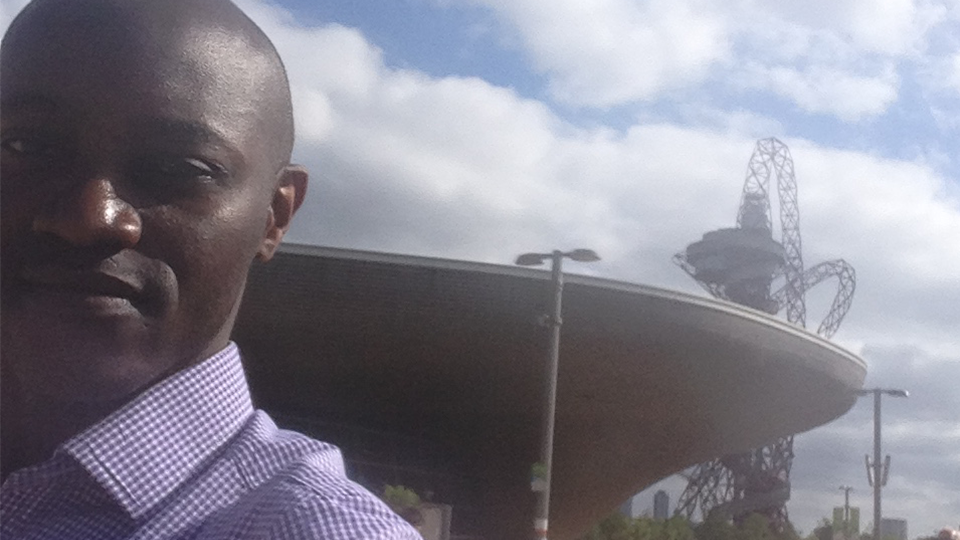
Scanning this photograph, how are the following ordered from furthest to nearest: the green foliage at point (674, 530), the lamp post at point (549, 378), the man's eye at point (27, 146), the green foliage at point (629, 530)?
the green foliage at point (674, 530)
the green foliage at point (629, 530)
the lamp post at point (549, 378)
the man's eye at point (27, 146)

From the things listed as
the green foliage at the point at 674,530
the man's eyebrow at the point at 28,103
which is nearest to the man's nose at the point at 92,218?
the man's eyebrow at the point at 28,103

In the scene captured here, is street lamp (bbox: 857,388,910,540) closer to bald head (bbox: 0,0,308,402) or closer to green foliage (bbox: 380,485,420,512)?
green foliage (bbox: 380,485,420,512)

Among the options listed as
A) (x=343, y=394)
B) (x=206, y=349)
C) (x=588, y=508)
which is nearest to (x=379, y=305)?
(x=343, y=394)

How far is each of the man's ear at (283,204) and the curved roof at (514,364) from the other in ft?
82.2

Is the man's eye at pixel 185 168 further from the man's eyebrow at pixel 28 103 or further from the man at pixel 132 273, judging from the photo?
the man's eyebrow at pixel 28 103

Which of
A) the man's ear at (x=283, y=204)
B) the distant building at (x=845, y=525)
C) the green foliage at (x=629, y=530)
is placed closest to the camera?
the man's ear at (x=283, y=204)

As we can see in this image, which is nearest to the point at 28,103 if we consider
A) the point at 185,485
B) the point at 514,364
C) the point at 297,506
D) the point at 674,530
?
the point at 185,485

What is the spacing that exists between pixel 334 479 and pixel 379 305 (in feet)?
88.2

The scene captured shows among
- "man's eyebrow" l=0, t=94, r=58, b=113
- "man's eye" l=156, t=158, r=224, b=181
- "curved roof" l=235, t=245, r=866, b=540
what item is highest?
"curved roof" l=235, t=245, r=866, b=540

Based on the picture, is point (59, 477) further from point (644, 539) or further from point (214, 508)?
point (644, 539)

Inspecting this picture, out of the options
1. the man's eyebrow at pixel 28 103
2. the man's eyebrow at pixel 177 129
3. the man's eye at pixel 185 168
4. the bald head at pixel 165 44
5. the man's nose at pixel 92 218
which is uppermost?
the bald head at pixel 165 44

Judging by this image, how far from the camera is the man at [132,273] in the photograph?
46.8 inches

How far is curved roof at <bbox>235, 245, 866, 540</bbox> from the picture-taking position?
27.6 m


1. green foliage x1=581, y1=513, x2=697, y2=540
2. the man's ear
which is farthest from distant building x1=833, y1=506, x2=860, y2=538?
the man's ear
